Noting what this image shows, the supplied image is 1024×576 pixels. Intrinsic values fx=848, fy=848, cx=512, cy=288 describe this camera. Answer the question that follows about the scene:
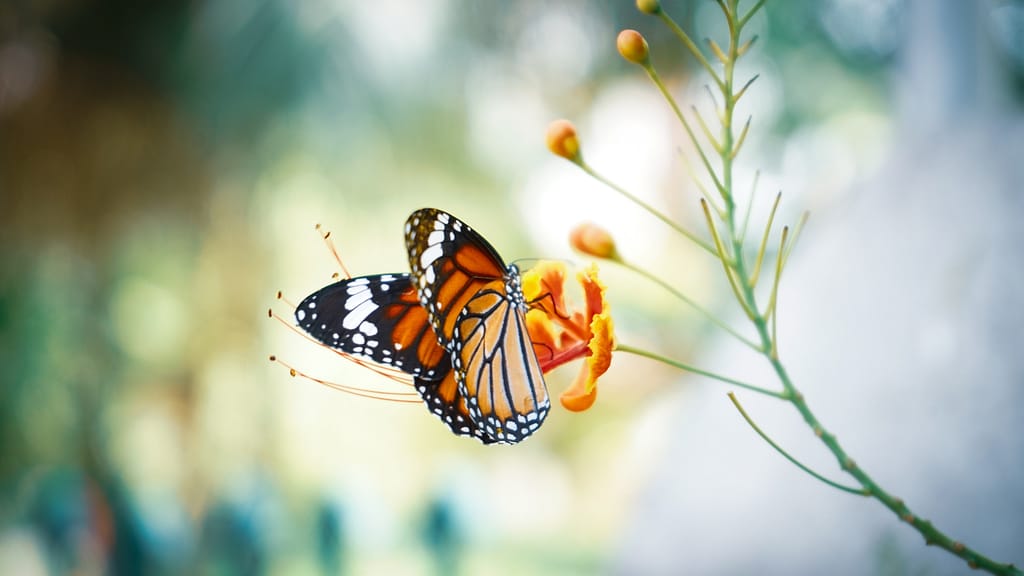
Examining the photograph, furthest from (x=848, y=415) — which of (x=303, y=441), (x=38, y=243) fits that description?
(x=303, y=441)

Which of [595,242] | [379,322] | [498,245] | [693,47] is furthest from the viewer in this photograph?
[498,245]

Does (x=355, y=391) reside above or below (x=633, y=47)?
below

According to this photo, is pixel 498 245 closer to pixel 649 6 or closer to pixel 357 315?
pixel 357 315


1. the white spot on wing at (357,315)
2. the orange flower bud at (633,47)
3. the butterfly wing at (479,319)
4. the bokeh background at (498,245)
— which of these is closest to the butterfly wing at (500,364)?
the butterfly wing at (479,319)

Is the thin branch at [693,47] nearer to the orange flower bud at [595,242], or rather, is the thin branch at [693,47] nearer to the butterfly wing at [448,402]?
the orange flower bud at [595,242]

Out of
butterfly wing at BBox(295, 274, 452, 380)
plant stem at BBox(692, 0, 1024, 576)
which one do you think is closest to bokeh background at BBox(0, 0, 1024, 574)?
plant stem at BBox(692, 0, 1024, 576)

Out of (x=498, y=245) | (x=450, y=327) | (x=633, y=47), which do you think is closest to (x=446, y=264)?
(x=450, y=327)
